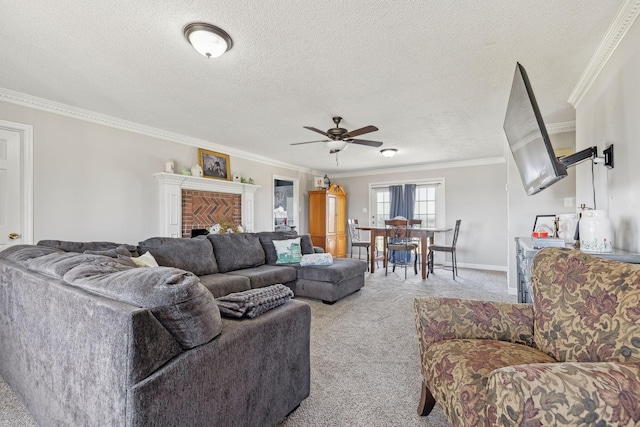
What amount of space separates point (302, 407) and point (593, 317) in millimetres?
1418

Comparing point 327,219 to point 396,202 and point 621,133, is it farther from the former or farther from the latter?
point 621,133

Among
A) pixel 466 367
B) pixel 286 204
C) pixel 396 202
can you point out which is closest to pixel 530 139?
pixel 466 367

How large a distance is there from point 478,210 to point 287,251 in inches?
174

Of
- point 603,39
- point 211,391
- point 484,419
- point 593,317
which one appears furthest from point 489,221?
point 211,391

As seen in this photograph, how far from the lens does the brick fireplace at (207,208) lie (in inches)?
181

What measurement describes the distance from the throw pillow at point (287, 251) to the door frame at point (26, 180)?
2645mm

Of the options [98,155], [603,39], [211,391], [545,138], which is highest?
[603,39]

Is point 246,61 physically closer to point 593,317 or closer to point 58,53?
point 58,53

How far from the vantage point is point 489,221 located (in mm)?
6109

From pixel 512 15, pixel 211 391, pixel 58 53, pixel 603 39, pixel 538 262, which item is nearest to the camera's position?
pixel 211 391

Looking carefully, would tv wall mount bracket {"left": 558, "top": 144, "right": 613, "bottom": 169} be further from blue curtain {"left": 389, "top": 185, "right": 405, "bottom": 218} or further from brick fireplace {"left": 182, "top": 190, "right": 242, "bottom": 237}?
blue curtain {"left": 389, "top": 185, "right": 405, "bottom": 218}

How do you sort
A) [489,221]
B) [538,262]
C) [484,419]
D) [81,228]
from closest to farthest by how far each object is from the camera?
1. [484,419]
2. [538,262]
3. [81,228]
4. [489,221]

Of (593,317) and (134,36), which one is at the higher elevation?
(134,36)

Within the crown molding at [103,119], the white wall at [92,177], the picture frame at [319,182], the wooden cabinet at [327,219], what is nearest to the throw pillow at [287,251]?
the white wall at [92,177]
